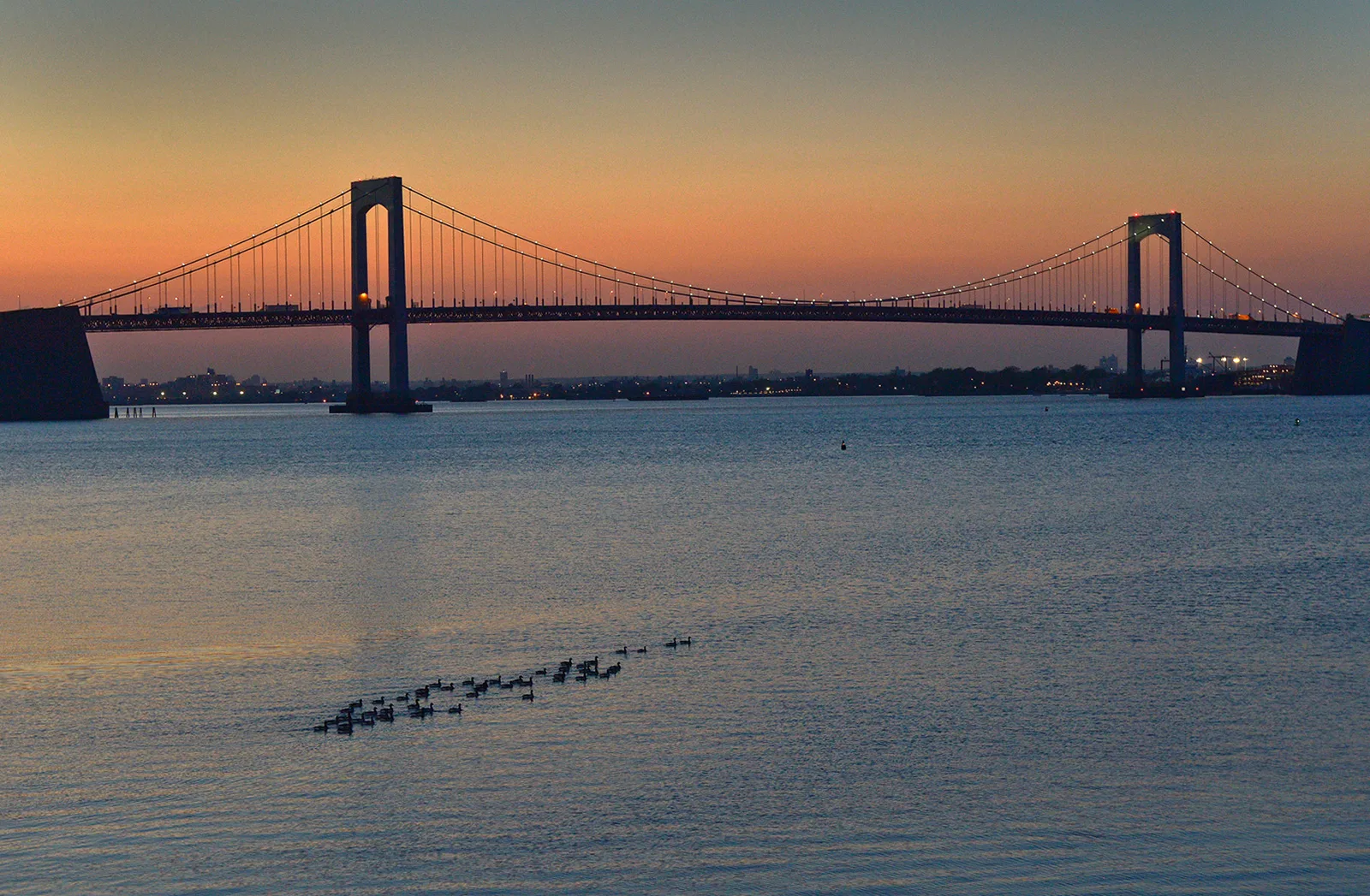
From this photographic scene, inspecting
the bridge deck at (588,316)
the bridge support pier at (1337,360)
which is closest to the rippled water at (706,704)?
the bridge deck at (588,316)

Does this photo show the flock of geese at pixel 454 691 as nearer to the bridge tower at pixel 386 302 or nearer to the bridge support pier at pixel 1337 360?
the bridge tower at pixel 386 302

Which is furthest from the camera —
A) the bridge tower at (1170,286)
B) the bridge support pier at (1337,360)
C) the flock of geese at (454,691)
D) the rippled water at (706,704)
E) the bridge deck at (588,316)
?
the bridge support pier at (1337,360)

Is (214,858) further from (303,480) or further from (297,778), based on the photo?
(303,480)

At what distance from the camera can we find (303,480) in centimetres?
4394

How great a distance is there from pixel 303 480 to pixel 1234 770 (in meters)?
37.1

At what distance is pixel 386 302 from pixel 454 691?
8301 centimetres

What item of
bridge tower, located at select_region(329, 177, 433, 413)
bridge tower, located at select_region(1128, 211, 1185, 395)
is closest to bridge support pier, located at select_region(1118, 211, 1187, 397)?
bridge tower, located at select_region(1128, 211, 1185, 395)

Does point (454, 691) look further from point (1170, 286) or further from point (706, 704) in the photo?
point (1170, 286)

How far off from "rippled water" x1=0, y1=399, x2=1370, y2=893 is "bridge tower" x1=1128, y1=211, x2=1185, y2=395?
8036 centimetres

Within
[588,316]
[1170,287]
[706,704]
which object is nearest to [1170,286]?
[1170,287]

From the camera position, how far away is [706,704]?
11.8 m

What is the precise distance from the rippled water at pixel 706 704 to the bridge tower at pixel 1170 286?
8036cm

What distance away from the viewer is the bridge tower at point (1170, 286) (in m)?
108

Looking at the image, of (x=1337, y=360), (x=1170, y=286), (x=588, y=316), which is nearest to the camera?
(x=588, y=316)
